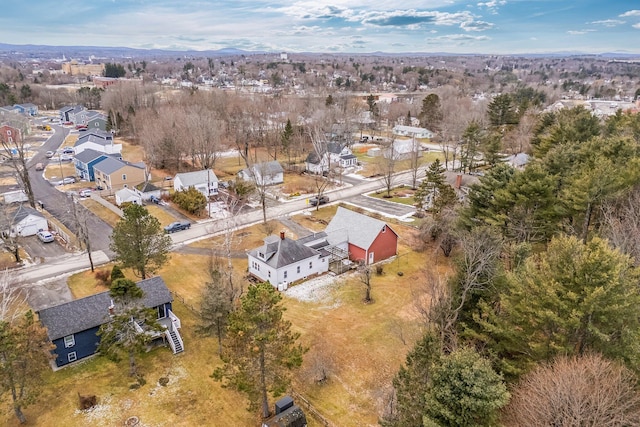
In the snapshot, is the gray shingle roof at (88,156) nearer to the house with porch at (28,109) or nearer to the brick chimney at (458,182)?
the brick chimney at (458,182)

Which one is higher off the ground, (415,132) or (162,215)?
(415,132)

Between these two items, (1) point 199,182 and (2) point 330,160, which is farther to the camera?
(2) point 330,160

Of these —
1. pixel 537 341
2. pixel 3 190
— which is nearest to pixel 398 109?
pixel 3 190

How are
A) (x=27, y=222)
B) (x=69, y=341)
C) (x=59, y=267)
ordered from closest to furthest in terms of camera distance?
(x=69, y=341) < (x=59, y=267) < (x=27, y=222)

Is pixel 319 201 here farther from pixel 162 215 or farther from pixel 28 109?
pixel 28 109

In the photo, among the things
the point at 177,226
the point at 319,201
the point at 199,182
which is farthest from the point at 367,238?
the point at 199,182

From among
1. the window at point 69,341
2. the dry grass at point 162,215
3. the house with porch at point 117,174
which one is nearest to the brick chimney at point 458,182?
the dry grass at point 162,215

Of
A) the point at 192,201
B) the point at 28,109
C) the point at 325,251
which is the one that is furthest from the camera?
the point at 28,109

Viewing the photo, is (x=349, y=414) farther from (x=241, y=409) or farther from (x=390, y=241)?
(x=390, y=241)
